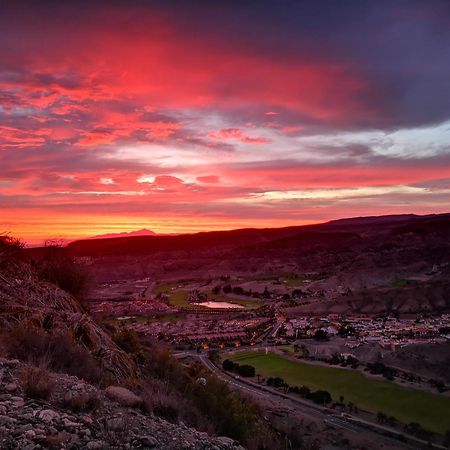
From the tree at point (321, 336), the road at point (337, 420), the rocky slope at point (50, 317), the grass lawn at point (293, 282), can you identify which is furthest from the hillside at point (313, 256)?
the rocky slope at point (50, 317)

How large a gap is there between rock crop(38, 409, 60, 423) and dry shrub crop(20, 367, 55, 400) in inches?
21.5

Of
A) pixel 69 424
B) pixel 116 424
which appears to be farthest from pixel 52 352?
pixel 69 424

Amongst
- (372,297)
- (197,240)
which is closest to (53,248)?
(372,297)

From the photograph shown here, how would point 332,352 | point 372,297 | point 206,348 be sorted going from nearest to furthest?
point 332,352
point 206,348
point 372,297

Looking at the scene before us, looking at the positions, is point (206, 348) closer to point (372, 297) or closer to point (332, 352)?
point (332, 352)

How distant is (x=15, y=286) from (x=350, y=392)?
33199mm

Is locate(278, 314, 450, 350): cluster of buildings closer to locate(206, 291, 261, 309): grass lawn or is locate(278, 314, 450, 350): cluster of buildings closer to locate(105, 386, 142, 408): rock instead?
locate(206, 291, 261, 309): grass lawn

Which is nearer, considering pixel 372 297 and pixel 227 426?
pixel 227 426

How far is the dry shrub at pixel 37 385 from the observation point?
742 cm

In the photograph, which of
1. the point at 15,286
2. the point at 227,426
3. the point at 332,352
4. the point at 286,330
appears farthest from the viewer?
the point at 286,330

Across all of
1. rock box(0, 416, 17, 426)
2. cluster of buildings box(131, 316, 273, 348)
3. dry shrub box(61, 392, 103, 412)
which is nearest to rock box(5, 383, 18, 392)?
dry shrub box(61, 392, 103, 412)

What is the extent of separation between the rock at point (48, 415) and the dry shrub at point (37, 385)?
547 millimetres

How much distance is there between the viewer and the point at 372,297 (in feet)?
310

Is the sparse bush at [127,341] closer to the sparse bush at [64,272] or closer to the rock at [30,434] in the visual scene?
the sparse bush at [64,272]
